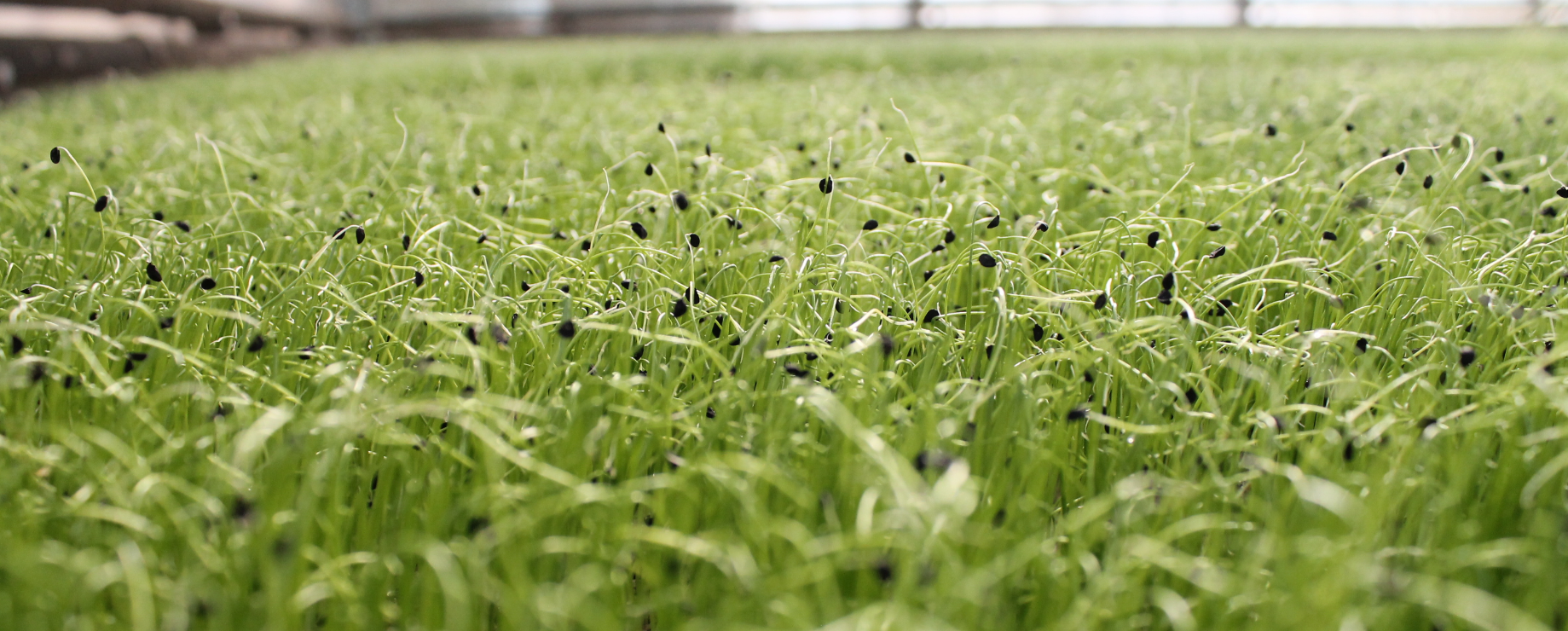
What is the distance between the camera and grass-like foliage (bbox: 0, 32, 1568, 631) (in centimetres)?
76

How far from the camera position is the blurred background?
255 inches

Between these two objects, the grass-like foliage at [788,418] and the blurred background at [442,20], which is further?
the blurred background at [442,20]

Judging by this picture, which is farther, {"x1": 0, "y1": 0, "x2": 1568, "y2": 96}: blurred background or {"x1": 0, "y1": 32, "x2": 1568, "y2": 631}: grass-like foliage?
{"x1": 0, "y1": 0, "x2": 1568, "y2": 96}: blurred background

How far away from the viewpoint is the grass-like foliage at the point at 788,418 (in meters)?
0.76

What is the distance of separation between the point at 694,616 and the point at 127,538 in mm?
530

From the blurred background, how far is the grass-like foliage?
244 inches

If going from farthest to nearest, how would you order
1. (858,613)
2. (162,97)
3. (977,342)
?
(162,97)
(977,342)
(858,613)

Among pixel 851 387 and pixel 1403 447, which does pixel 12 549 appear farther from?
pixel 1403 447

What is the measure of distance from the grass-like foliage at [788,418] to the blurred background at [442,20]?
244 inches

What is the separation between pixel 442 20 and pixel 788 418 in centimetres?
1734

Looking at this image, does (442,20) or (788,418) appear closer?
(788,418)

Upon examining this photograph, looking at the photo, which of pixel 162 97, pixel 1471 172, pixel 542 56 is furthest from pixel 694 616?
pixel 542 56

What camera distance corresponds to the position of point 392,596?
35.1 inches

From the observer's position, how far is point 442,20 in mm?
16141
